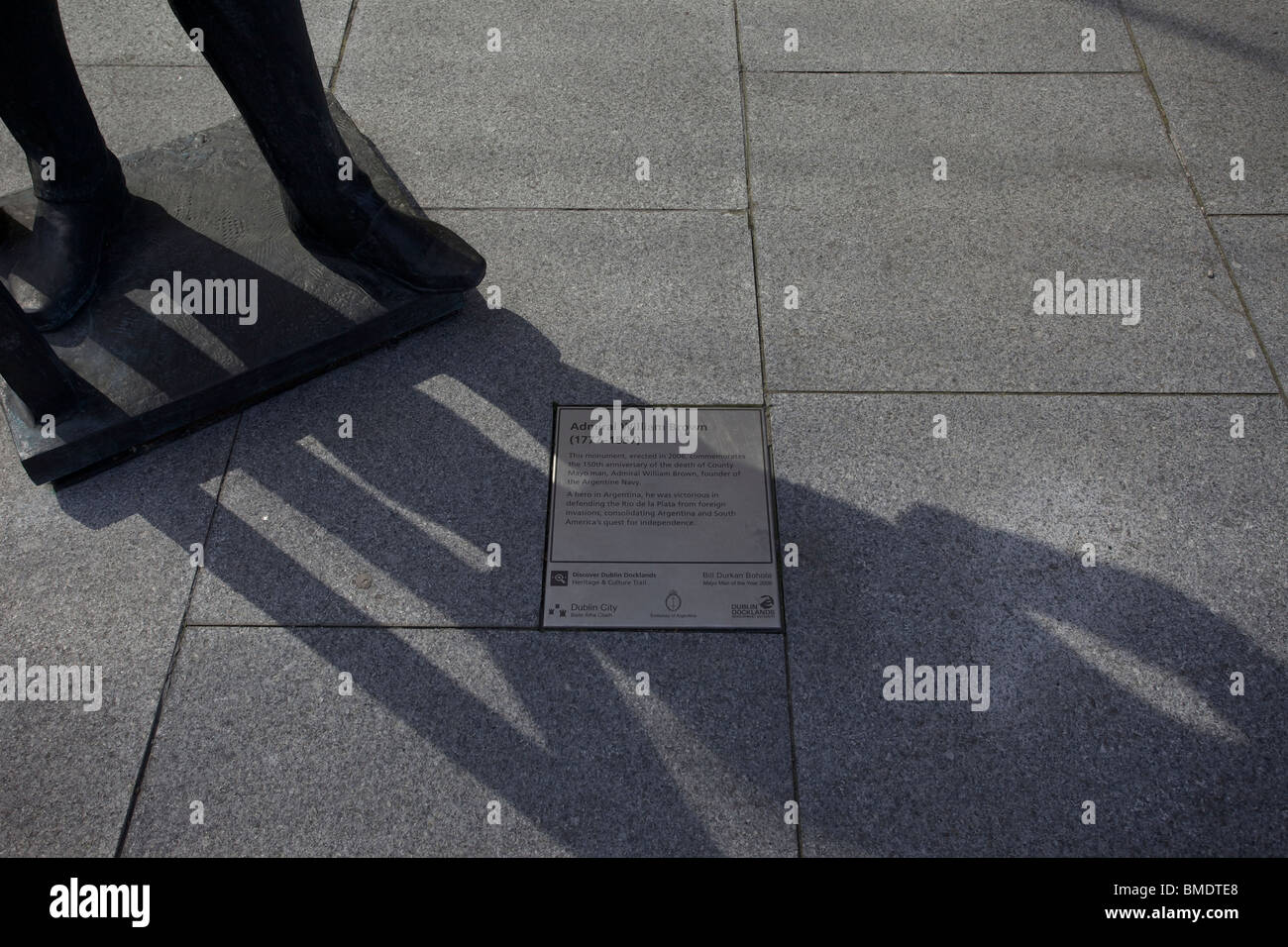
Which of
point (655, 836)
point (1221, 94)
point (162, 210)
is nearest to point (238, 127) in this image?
point (162, 210)

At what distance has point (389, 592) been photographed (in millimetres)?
3191

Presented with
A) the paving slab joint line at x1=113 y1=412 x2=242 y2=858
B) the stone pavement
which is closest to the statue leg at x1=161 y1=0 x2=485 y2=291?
the stone pavement

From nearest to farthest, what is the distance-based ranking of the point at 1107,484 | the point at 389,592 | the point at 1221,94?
the point at 389,592
the point at 1107,484
the point at 1221,94

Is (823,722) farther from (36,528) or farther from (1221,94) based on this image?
(1221,94)

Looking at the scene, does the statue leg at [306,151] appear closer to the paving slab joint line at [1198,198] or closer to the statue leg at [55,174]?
the statue leg at [55,174]

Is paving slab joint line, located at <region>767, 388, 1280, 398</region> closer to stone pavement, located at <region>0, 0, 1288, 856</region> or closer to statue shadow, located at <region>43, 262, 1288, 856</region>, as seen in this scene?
stone pavement, located at <region>0, 0, 1288, 856</region>

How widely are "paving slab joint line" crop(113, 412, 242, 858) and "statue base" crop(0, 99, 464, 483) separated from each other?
0.25 metres

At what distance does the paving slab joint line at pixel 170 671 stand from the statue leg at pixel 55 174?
2.61ft

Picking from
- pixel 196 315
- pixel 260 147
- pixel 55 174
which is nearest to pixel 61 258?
pixel 55 174

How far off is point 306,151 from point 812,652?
2.42 m

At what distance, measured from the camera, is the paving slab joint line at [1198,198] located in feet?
12.4

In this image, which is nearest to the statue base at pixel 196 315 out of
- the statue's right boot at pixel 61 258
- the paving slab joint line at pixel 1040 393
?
the statue's right boot at pixel 61 258

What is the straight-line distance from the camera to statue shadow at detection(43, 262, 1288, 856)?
2799 mm
